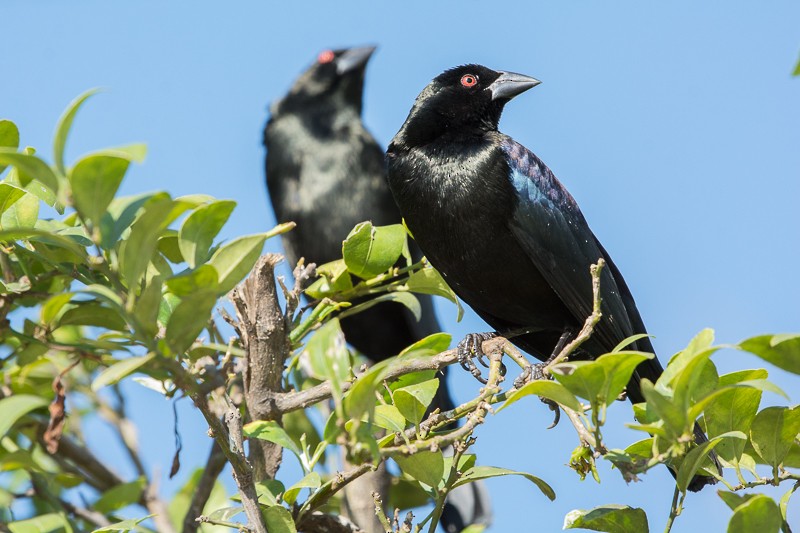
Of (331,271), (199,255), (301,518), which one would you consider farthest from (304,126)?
(199,255)

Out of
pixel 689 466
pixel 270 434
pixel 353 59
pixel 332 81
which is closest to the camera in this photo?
pixel 689 466

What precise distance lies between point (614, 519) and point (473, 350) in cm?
130

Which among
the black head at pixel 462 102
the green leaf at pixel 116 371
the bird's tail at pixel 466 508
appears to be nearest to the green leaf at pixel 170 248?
the green leaf at pixel 116 371

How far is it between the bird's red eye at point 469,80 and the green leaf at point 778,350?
244cm

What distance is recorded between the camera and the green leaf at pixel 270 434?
225 centimetres

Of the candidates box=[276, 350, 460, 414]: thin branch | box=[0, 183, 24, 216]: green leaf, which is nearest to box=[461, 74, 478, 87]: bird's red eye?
box=[276, 350, 460, 414]: thin branch

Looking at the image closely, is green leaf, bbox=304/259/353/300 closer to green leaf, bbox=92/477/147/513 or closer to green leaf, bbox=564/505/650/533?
green leaf, bbox=92/477/147/513

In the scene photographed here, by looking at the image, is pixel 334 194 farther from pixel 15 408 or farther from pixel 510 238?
pixel 15 408

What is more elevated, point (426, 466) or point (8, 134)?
point (8, 134)

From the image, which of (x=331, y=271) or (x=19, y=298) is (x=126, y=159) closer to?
(x=19, y=298)

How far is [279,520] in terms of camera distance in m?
2.03

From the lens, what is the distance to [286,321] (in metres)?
2.68

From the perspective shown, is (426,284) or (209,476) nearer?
(426,284)

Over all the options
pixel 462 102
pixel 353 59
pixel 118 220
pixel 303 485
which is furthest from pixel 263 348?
pixel 353 59
